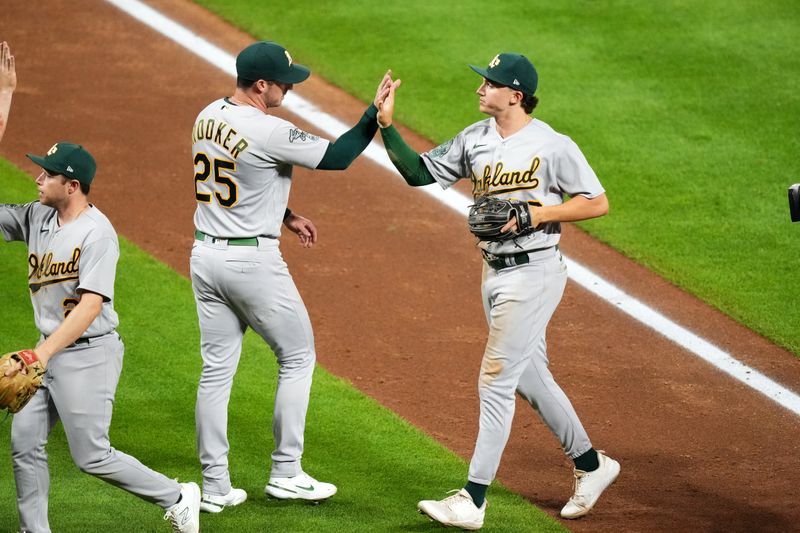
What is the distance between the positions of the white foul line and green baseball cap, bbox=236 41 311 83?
11.4ft

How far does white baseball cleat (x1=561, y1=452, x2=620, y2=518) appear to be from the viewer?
606cm

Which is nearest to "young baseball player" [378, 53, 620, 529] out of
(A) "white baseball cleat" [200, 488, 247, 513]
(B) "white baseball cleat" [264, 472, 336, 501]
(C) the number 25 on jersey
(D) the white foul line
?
(B) "white baseball cleat" [264, 472, 336, 501]

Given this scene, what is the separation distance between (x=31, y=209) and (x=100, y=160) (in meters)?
4.77

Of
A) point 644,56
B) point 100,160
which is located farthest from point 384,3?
point 100,160

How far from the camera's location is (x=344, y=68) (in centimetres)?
1188

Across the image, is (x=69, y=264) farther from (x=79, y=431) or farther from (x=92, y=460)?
(x=92, y=460)

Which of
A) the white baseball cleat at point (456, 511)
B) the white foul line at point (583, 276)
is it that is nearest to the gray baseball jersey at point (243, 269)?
the white baseball cleat at point (456, 511)

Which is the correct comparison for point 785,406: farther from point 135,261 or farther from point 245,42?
point 245,42

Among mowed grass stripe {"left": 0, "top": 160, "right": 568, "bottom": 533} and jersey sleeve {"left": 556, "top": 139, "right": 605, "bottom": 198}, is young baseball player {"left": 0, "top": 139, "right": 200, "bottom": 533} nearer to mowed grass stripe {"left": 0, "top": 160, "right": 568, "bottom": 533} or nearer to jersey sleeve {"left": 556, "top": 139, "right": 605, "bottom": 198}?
mowed grass stripe {"left": 0, "top": 160, "right": 568, "bottom": 533}

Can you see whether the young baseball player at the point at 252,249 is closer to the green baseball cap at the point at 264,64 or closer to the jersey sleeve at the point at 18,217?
the green baseball cap at the point at 264,64

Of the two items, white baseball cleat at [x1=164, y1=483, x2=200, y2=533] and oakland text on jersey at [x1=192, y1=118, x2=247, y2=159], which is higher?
oakland text on jersey at [x1=192, y1=118, x2=247, y2=159]

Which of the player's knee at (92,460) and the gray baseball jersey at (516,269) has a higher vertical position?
the gray baseball jersey at (516,269)

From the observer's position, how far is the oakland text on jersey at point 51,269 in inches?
207

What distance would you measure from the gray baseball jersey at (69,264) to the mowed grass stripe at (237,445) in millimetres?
996
